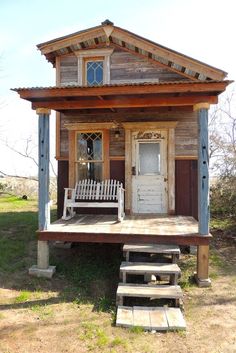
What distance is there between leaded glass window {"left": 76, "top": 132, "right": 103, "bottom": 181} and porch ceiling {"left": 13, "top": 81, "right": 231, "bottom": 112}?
87.6 inches

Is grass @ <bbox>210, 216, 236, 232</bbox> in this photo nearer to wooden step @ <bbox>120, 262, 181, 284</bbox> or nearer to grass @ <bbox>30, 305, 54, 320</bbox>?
wooden step @ <bbox>120, 262, 181, 284</bbox>

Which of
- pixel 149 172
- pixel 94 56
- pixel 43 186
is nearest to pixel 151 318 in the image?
pixel 43 186

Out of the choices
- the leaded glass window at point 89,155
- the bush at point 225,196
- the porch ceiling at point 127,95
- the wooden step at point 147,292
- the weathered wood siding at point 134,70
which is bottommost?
the wooden step at point 147,292

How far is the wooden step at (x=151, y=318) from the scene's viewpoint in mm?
4015

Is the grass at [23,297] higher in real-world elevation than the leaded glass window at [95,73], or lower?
lower

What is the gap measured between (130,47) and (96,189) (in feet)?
12.1

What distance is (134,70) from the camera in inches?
316

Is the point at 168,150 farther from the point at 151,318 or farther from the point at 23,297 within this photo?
the point at 23,297

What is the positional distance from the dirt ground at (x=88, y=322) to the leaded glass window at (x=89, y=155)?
3.08m

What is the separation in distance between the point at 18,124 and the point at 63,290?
22547 millimetres

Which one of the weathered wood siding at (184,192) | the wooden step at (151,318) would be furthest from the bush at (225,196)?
the wooden step at (151,318)

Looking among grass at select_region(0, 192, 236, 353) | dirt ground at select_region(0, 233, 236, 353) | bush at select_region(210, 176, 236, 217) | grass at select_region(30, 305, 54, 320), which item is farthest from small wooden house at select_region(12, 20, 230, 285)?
grass at select_region(30, 305, 54, 320)

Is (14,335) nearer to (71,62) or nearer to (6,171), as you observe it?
(71,62)

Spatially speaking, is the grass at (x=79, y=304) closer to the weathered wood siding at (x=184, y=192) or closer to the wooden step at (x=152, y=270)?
the wooden step at (x=152, y=270)
